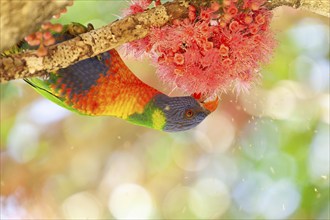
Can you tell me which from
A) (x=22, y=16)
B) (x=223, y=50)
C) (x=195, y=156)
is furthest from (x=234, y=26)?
(x=195, y=156)

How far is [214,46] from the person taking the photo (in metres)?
0.82

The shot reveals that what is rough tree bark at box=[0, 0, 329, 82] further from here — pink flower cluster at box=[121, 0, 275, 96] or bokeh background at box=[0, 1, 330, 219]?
bokeh background at box=[0, 1, 330, 219]

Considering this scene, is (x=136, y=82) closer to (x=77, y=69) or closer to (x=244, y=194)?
(x=77, y=69)

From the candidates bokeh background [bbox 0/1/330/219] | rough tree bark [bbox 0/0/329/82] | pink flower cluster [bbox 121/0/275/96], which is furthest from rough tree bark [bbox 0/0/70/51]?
bokeh background [bbox 0/1/330/219]

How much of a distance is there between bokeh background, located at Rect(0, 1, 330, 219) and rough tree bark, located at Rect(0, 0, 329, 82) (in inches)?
46.1

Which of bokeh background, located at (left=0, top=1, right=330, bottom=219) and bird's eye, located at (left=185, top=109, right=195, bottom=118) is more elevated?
bird's eye, located at (left=185, top=109, right=195, bottom=118)

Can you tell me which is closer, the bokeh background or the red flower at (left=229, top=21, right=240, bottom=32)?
the red flower at (left=229, top=21, right=240, bottom=32)

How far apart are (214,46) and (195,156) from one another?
1.35 metres

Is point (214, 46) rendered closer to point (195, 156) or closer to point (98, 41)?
point (98, 41)

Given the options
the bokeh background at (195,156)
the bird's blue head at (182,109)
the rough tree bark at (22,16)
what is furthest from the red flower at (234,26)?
the bokeh background at (195,156)

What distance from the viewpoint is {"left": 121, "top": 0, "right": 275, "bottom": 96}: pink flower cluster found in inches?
31.4

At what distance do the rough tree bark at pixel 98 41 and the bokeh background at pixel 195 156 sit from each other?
1.17m

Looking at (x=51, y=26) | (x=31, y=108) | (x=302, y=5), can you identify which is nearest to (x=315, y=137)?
(x=31, y=108)

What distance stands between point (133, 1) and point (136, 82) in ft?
0.53
